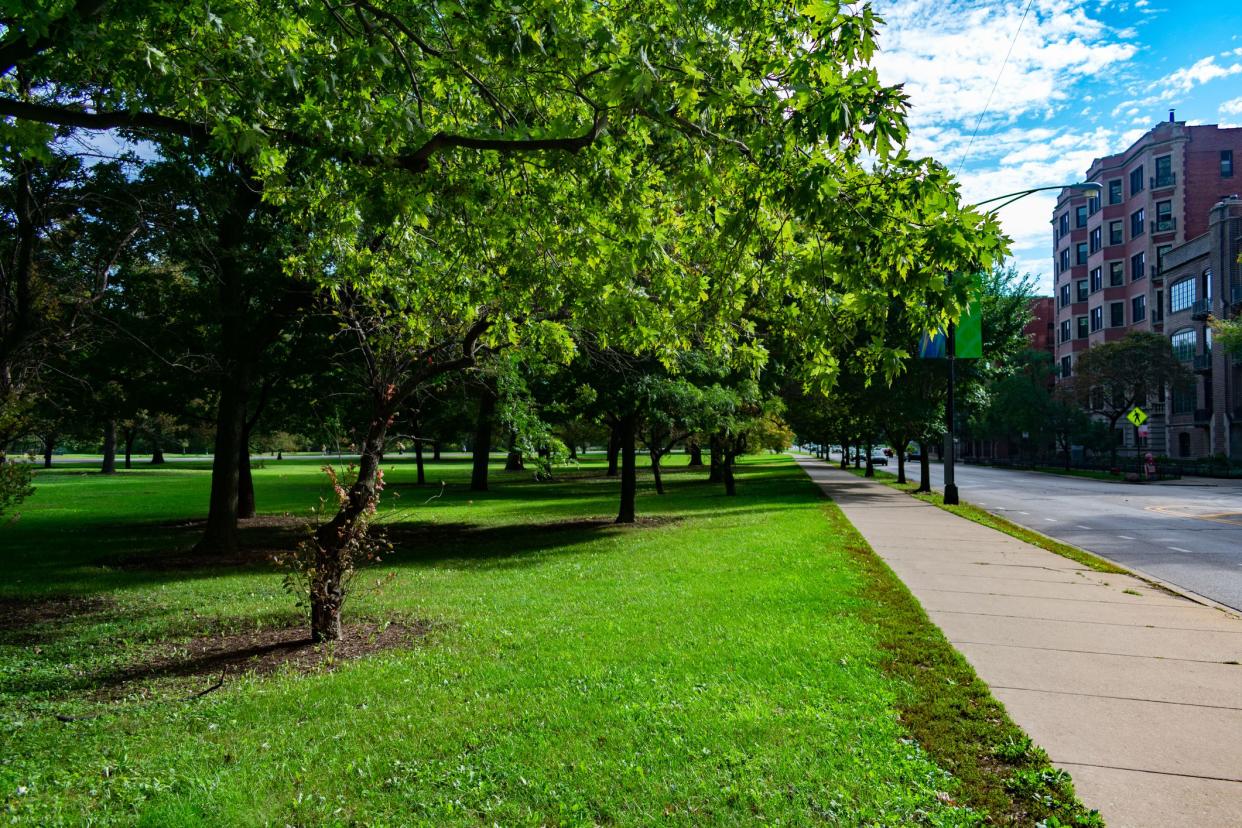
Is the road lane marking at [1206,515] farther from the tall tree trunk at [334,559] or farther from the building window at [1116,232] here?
the building window at [1116,232]

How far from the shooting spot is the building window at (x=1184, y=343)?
51875mm

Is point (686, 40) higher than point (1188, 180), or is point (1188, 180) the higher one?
point (1188, 180)

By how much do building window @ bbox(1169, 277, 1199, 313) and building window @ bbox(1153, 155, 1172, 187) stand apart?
11.0m

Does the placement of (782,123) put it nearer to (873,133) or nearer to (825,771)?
(873,133)

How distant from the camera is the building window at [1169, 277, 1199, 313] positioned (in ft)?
171

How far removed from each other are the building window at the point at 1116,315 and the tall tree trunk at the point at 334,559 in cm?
7480

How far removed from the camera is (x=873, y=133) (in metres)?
4.78

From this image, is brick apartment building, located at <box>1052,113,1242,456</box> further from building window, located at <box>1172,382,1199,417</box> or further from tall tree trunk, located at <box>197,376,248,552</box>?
tall tree trunk, located at <box>197,376,248,552</box>

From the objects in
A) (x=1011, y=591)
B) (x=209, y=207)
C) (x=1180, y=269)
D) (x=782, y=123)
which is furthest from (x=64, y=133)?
(x=1180, y=269)

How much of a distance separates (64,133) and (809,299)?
921 cm

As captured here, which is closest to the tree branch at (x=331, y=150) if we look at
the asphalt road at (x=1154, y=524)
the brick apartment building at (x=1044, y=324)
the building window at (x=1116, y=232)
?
the asphalt road at (x=1154, y=524)

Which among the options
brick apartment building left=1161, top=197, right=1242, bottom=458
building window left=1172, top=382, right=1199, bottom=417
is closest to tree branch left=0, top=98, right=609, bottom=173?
brick apartment building left=1161, top=197, right=1242, bottom=458

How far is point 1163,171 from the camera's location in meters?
60.7

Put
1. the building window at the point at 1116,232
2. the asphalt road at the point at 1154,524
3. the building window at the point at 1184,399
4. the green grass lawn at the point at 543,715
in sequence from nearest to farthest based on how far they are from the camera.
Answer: the green grass lawn at the point at 543,715 < the asphalt road at the point at 1154,524 < the building window at the point at 1184,399 < the building window at the point at 1116,232
